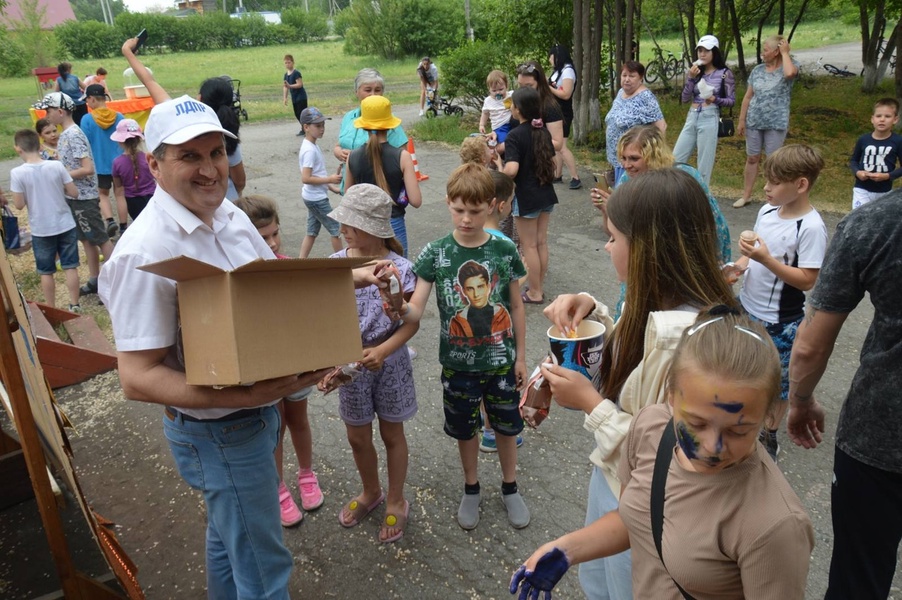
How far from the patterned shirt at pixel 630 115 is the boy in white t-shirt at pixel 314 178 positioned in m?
3.02

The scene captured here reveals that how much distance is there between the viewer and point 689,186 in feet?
6.48

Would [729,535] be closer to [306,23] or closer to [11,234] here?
[11,234]

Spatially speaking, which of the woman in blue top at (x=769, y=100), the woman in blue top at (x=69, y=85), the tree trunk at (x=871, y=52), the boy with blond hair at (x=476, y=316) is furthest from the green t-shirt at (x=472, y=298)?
the tree trunk at (x=871, y=52)

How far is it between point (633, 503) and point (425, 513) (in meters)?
2.08

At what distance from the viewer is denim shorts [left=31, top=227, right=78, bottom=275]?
633 cm

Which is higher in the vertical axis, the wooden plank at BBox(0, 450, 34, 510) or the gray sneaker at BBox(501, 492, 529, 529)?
the wooden plank at BBox(0, 450, 34, 510)

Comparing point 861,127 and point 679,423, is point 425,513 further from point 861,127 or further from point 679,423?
point 861,127

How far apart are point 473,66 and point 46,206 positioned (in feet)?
35.6

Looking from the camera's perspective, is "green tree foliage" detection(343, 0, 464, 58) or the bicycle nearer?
the bicycle

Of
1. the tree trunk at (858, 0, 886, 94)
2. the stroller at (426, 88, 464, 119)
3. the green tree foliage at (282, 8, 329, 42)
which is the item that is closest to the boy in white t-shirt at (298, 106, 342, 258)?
the stroller at (426, 88, 464, 119)

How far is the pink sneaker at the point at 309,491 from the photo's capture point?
358 centimetres

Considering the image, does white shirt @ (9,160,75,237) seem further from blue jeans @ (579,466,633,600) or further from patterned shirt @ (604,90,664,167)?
blue jeans @ (579,466,633,600)

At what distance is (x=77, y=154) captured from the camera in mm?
6918

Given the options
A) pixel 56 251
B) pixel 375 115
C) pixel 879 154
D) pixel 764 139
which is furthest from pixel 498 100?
pixel 56 251
